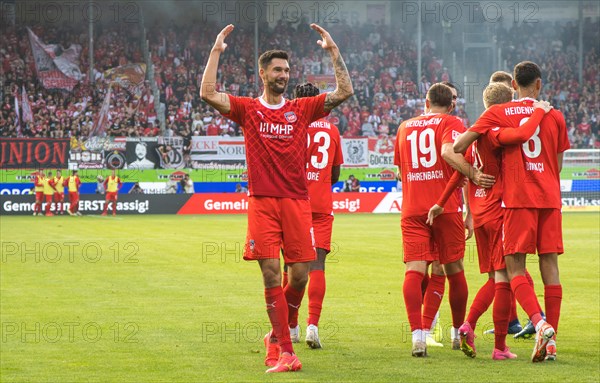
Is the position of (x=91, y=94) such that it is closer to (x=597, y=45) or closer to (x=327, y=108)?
(x=597, y=45)

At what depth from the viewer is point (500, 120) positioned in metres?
7.71

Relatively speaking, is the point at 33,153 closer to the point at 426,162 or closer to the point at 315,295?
the point at 315,295

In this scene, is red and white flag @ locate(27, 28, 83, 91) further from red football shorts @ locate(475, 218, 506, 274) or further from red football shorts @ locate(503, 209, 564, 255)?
red football shorts @ locate(503, 209, 564, 255)

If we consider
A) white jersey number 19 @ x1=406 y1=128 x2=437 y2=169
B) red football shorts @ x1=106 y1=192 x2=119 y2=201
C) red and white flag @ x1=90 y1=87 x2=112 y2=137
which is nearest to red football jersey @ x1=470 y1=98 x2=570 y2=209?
white jersey number 19 @ x1=406 y1=128 x2=437 y2=169

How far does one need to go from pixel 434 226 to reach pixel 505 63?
42.7m

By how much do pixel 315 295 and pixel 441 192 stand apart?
1.57 metres

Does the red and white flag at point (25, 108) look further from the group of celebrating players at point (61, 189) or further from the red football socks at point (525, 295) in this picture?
the red football socks at point (525, 295)

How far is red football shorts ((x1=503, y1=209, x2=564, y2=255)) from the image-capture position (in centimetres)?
757

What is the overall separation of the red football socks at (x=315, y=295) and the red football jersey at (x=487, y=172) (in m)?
1.68

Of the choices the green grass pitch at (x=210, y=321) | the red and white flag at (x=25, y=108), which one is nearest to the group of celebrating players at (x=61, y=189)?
the red and white flag at (x=25, y=108)

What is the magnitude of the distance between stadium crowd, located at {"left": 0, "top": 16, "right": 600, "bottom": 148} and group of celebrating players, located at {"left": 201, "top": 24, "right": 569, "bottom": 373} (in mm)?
34491

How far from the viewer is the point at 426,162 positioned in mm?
8312

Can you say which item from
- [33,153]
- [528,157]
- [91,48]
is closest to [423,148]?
[528,157]

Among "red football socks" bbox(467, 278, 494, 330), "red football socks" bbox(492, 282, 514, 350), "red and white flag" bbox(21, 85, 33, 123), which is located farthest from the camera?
"red and white flag" bbox(21, 85, 33, 123)
